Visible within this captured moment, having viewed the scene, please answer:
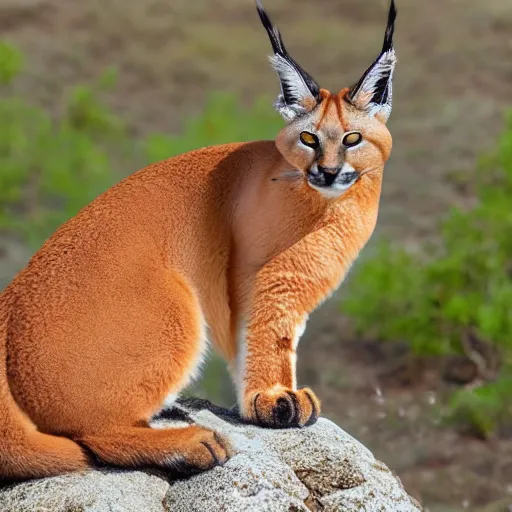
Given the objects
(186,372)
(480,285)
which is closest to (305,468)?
(186,372)

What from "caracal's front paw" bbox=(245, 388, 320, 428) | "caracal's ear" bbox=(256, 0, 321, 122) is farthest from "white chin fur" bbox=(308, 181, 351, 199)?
"caracal's front paw" bbox=(245, 388, 320, 428)

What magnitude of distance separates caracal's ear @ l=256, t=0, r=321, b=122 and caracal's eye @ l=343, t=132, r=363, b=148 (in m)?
0.21

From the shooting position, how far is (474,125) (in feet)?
47.4

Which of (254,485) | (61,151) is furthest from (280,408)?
(61,151)

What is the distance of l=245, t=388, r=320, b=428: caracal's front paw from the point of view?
4875 millimetres

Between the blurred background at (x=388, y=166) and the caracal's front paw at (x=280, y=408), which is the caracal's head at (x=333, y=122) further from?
the blurred background at (x=388, y=166)

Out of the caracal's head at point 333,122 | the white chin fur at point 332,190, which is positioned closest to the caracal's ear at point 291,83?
the caracal's head at point 333,122

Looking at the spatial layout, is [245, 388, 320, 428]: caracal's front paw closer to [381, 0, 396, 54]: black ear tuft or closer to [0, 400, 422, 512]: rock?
[0, 400, 422, 512]: rock

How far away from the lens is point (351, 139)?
4.71 metres

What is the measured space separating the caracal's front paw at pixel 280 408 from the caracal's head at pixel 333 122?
2.95 ft

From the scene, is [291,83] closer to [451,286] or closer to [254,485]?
[254,485]

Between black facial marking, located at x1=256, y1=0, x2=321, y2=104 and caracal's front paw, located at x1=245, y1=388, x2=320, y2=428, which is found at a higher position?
black facial marking, located at x1=256, y1=0, x2=321, y2=104

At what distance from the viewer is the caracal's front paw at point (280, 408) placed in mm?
4875

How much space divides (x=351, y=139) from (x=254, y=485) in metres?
1.48
